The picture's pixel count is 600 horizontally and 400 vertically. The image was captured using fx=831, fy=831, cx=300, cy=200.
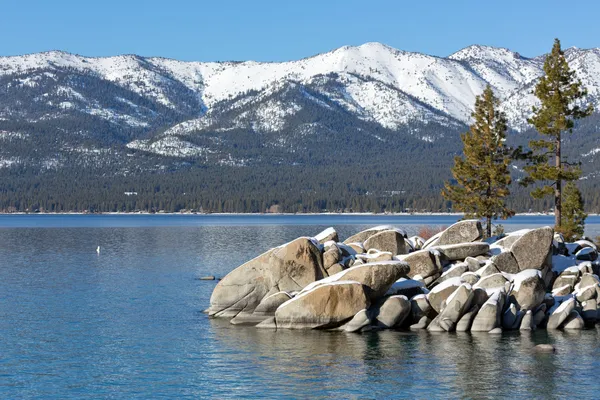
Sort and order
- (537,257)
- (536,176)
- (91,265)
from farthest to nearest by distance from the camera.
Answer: (91,265)
(536,176)
(537,257)

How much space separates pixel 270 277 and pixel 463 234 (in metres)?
13.6

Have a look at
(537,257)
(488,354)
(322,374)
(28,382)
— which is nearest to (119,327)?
(28,382)

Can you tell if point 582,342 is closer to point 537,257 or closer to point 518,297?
point 518,297

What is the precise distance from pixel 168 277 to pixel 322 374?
40.3 meters

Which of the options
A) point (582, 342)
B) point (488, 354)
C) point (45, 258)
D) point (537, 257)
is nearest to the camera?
point (488, 354)

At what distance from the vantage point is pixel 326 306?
44.1m

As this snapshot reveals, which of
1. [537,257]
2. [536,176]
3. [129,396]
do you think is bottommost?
[129,396]

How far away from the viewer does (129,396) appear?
3156 cm

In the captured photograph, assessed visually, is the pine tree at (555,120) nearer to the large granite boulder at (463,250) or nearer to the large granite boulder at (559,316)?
the large granite boulder at (463,250)

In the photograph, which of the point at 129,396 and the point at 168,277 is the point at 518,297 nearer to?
the point at 129,396

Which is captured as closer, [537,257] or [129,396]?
[129,396]

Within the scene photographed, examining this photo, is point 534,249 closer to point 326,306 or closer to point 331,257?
point 331,257

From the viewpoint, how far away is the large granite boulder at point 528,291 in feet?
149

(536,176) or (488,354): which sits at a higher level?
(536,176)
